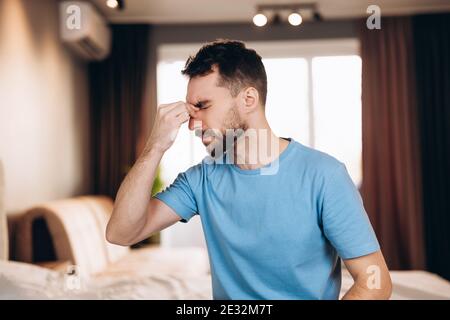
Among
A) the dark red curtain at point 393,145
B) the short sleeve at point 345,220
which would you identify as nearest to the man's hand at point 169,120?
the short sleeve at point 345,220

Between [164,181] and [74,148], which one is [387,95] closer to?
[164,181]

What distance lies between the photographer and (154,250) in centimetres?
229

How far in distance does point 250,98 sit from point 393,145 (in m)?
2.39

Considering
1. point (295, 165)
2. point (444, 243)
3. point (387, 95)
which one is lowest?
point (444, 243)

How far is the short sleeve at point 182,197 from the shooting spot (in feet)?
2.65

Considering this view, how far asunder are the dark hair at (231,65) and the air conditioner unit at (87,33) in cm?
152

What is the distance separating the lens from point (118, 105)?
287cm

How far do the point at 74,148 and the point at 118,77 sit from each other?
65 cm

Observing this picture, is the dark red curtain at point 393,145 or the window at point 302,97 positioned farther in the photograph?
the dark red curtain at point 393,145

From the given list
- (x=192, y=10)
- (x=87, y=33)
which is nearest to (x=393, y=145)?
(x=192, y=10)

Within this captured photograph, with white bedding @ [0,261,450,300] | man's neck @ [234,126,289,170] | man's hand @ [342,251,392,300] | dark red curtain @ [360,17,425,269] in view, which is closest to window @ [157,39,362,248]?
man's neck @ [234,126,289,170]

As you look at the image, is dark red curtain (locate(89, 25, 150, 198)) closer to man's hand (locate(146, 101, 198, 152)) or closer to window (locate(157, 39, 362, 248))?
window (locate(157, 39, 362, 248))

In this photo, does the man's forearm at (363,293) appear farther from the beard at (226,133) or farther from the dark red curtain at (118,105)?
the dark red curtain at (118,105)
